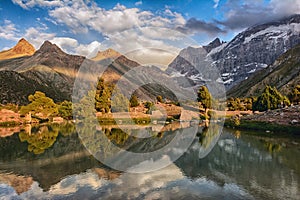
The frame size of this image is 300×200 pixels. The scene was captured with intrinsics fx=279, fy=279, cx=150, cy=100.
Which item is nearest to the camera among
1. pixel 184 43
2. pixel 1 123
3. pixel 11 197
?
pixel 11 197

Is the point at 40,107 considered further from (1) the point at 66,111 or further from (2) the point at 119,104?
(2) the point at 119,104

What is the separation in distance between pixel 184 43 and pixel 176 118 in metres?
66.8

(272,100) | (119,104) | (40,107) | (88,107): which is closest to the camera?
(272,100)

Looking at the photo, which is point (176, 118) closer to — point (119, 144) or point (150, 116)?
point (150, 116)

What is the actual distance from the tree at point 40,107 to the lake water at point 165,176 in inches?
2683

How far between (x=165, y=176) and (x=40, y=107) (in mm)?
92671

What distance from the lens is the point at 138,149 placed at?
1567 inches

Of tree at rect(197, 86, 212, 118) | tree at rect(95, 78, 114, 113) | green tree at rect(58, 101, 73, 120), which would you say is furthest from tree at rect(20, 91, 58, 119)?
tree at rect(197, 86, 212, 118)

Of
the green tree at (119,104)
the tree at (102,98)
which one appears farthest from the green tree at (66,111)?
the green tree at (119,104)

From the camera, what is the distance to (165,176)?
26.0 meters

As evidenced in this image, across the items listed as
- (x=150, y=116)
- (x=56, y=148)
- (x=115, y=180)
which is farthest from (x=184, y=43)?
(x=150, y=116)

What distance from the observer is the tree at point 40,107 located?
339 ft

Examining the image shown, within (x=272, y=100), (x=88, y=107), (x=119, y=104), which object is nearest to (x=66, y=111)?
(x=88, y=107)

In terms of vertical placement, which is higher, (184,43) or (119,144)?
(184,43)
